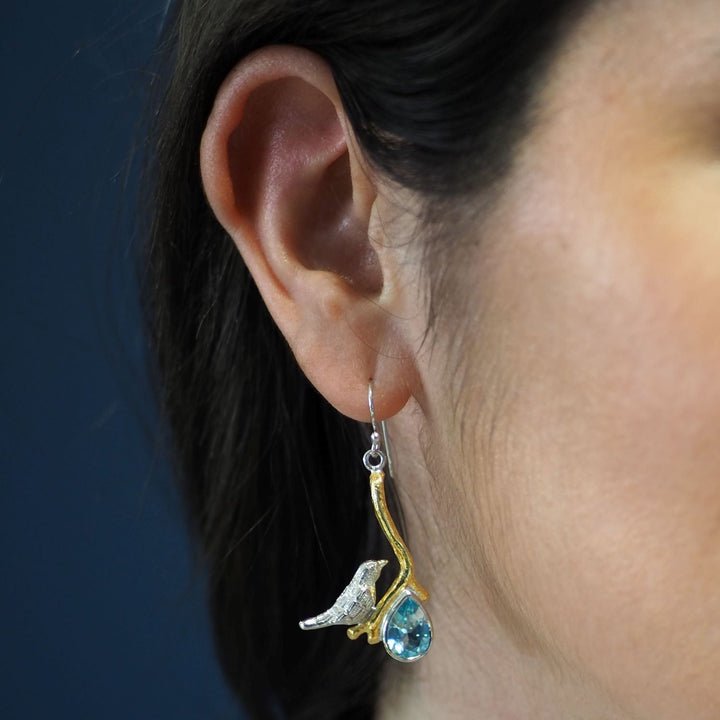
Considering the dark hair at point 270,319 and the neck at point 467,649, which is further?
the neck at point 467,649

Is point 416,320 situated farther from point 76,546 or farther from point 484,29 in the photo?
point 76,546

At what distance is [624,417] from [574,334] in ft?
0.21

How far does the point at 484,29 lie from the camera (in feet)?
2.60

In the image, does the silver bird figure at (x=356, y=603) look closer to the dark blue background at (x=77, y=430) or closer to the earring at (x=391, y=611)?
the earring at (x=391, y=611)

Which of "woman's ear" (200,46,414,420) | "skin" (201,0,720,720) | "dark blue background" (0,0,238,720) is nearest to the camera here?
"skin" (201,0,720,720)

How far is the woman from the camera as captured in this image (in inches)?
30.3

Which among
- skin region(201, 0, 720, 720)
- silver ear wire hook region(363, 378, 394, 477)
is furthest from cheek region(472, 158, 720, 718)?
silver ear wire hook region(363, 378, 394, 477)

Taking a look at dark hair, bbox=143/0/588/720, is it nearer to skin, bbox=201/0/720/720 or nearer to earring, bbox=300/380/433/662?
skin, bbox=201/0/720/720

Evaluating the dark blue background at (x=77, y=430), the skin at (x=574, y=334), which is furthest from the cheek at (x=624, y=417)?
the dark blue background at (x=77, y=430)

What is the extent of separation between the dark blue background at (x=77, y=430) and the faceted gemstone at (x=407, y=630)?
65cm

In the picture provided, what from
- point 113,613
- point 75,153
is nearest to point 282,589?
point 113,613

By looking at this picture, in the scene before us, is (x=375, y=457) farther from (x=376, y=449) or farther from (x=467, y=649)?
(x=467, y=649)

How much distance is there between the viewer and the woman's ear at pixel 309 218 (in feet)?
2.98

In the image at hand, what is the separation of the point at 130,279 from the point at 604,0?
3.28 ft
